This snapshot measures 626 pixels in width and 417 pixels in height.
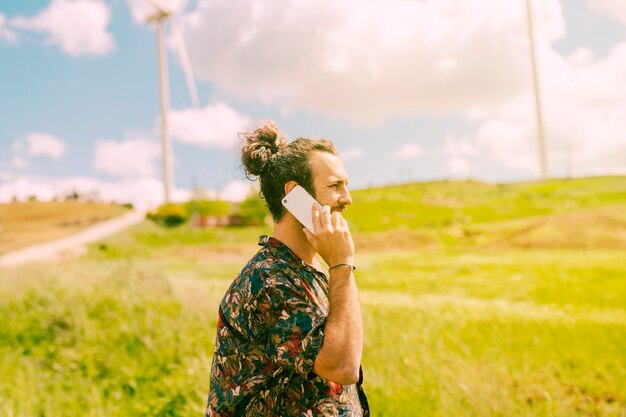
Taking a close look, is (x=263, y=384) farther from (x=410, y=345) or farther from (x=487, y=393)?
(x=410, y=345)

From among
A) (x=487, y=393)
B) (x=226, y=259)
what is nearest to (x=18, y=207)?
(x=226, y=259)

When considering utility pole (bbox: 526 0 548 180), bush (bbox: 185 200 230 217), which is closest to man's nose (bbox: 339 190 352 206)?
utility pole (bbox: 526 0 548 180)

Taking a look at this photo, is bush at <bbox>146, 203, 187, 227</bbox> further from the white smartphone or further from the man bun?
the white smartphone

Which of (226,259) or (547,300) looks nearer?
(547,300)

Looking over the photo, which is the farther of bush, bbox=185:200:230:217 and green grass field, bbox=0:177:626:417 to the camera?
bush, bbox=185:200:230:217

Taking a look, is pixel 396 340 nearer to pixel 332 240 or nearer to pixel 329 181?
pixel 329 181

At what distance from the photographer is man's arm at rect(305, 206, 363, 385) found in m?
2.04

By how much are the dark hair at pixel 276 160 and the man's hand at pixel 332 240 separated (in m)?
0.18

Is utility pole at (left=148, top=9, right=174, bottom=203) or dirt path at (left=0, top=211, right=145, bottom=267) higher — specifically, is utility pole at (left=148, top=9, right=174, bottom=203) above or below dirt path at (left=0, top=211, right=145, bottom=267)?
above

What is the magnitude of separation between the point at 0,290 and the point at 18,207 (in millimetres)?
53214

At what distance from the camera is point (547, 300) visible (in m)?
12.9

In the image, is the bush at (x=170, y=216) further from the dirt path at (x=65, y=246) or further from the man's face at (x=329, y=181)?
the man's face at (x=329, y=181)

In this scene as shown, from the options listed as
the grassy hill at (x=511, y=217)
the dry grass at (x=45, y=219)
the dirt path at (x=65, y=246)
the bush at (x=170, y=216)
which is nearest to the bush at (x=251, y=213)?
the bush at (x=170, y=216)

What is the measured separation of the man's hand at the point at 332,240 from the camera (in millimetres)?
2158
